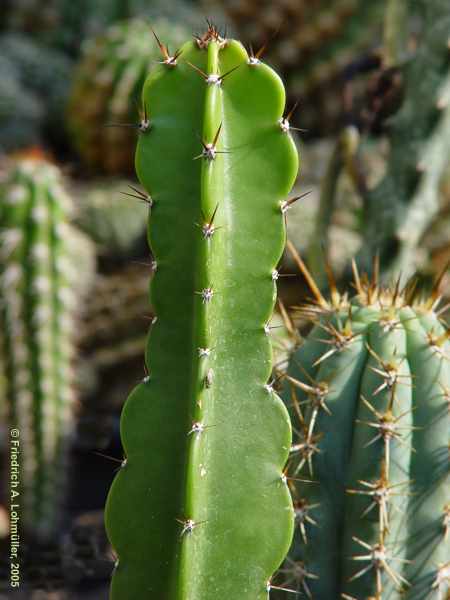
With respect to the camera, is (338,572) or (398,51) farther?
(398,51)

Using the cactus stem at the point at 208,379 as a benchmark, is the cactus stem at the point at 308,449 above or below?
below

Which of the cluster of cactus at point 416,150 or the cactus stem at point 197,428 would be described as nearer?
the cactus stem at point 197,428

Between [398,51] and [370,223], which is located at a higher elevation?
[398,51]

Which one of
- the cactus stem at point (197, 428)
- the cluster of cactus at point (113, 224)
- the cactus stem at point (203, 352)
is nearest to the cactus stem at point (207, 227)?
the cactus stem at point (203, 352)

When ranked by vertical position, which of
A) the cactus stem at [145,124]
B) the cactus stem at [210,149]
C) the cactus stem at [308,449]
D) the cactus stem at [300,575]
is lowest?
the cactus stem at [300,575]

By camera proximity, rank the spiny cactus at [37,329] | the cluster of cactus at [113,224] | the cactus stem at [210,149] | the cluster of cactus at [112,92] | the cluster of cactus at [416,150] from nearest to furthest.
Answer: the cactus stem at [210,149]
the cluster of cactus at [416,150]
the spiny cactus at [37,329]
the cluster of cactus at [113,224]
the cluster of cactus at [112,92]

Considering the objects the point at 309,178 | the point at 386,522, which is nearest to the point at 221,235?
the point at 386,522

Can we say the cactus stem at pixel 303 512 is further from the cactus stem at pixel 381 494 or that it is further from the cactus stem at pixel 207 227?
the cactus stem at pixel 207 227

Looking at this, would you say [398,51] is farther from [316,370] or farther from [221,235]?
[221,235]
